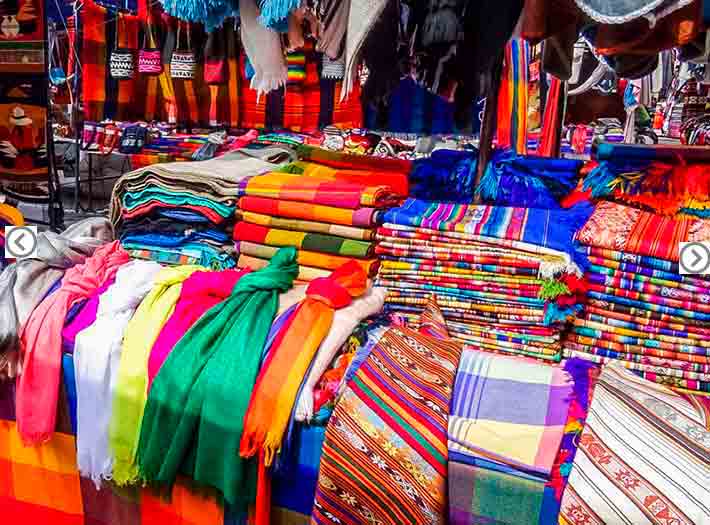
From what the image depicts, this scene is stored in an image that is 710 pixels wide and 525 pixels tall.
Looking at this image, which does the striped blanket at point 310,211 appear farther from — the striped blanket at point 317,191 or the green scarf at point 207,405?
the green scarf at point 207,405

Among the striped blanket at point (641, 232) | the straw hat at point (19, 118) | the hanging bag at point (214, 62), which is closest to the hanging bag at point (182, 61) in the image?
the hanging bag at point (214, 62)

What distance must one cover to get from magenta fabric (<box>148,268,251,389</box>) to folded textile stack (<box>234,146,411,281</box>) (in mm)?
222

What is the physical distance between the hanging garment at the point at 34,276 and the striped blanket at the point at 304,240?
1.48 ft

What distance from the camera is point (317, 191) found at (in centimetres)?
169

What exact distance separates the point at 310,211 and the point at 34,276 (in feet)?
2.45

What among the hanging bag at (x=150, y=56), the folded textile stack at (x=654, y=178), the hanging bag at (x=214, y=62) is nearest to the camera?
the folded textile stack at (x=654, y=178)

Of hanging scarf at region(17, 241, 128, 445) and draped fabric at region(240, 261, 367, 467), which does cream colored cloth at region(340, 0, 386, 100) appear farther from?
hanging scarf at region(17, 241, 128, 445)

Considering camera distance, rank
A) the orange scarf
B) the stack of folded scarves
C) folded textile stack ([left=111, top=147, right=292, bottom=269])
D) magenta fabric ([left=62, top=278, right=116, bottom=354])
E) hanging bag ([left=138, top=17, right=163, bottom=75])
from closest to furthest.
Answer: the stack of folded scarves < the orange scarf < magenta fabric ([left=62, top=278, right=116, bottom=354]) < folded textile stack ([left=111, top=147, right=292, bottom=269]) < hanging bag ([left=138, top=17, right=163, bottom=75])

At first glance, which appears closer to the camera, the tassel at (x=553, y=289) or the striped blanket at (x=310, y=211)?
the tassel at (x=553, y=289)

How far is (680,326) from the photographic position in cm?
142

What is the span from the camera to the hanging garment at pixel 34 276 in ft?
4.58

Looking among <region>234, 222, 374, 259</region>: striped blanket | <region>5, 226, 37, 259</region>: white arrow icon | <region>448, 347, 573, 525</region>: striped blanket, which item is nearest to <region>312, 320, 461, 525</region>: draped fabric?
<region>448, 347, 573, 525</region>: striped blanket

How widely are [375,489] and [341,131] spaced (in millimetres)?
A: 3372

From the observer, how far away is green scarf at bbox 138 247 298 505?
3.84 feet
